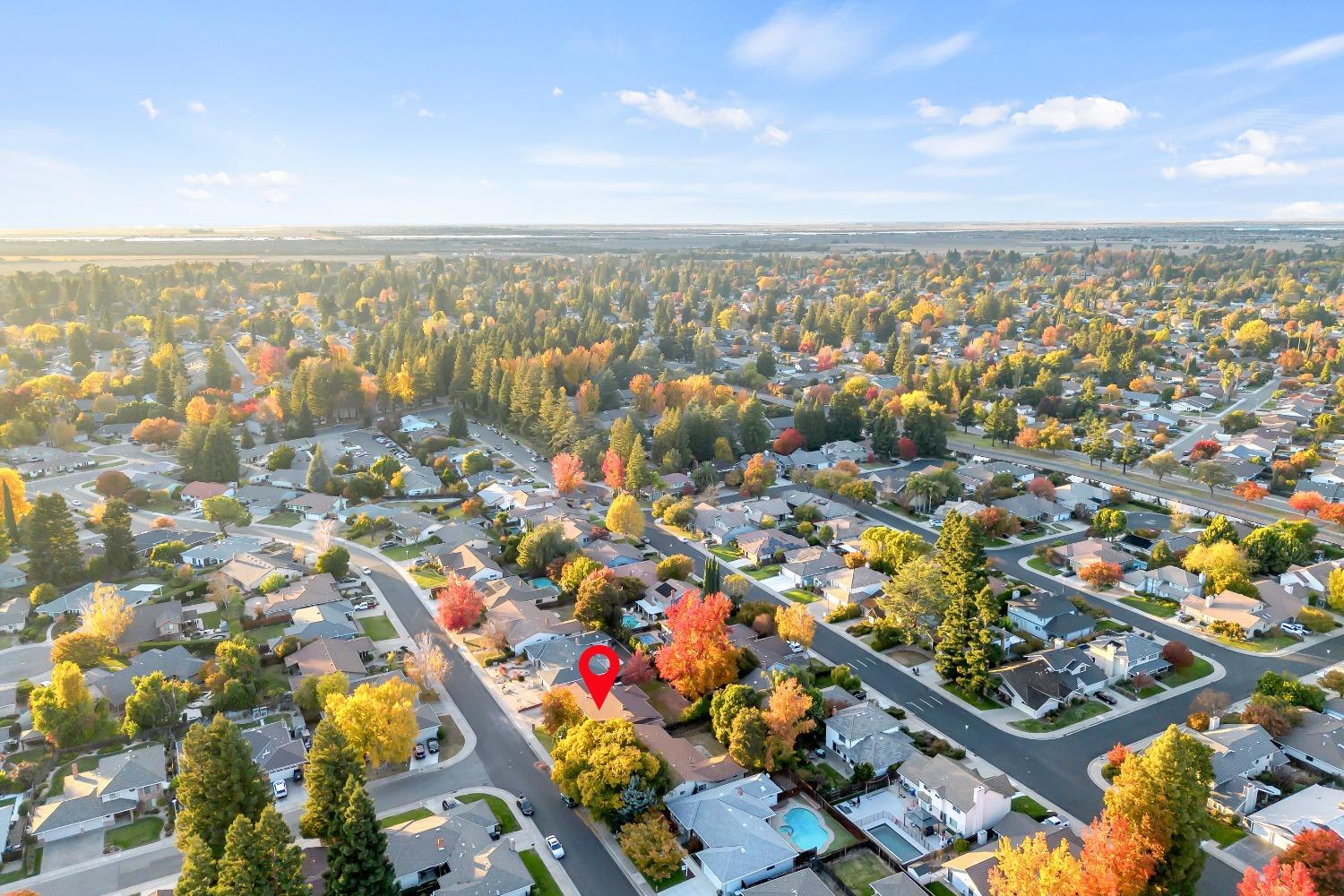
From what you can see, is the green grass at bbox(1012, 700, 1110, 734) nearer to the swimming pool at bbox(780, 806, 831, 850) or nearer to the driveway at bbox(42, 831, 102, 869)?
the swimming pool at bbox(780, 806, 831, 850)

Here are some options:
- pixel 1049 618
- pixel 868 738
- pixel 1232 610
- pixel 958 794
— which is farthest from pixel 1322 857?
pixel 1232 610

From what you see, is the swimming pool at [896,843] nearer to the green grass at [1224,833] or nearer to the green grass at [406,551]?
the green grass at [1224,833]

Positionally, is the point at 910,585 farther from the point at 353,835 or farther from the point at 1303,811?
the point at 353,835

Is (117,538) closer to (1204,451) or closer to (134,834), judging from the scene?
(134,834)

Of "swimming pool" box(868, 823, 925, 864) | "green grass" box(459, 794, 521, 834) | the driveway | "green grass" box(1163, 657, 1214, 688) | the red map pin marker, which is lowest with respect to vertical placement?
"swimming pool" box(868, 823, 925, 864)

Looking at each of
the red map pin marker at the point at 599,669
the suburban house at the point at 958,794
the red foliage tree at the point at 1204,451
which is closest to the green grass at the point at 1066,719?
the suburban house at the point at 958,794

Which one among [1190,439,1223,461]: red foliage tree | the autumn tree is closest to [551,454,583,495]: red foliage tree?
the autumn tree
